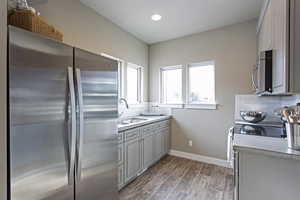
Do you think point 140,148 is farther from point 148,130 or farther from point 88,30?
point 88,30

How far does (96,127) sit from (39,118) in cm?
52

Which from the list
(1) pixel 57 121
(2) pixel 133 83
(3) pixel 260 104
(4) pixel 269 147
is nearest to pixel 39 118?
(1) pixel 57 121

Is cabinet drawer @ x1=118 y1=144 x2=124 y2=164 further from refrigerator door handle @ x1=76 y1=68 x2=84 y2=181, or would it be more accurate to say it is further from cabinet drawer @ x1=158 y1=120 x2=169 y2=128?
cabinet drawer @ x1=158 y1=120 x2=169 y2=128

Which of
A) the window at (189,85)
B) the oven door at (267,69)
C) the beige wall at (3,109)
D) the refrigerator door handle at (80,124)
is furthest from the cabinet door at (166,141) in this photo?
the beige wall at (3,109)

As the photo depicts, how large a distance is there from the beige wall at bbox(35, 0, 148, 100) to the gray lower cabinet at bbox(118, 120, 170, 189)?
Result: 150 cm

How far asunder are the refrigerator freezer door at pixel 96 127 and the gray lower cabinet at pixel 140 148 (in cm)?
47

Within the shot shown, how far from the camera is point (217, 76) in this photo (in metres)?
3.21

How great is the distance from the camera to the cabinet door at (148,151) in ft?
9.09

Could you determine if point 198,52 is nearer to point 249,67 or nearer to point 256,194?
point 249,67

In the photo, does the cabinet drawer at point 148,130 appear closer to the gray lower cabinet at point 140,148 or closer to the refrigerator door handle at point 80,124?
the gray lower cabinet at point 140,148

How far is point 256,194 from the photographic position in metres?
1.17

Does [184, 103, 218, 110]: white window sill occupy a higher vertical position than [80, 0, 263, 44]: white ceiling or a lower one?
lower

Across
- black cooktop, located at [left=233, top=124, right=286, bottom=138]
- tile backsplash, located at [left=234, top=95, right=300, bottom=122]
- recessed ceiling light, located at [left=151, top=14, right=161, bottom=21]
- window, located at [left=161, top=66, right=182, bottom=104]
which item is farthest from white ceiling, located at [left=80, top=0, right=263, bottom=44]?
black cooktop, located at [left=233, top=124, right=286, bottom=138]

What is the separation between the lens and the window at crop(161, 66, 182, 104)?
12.4 ft
